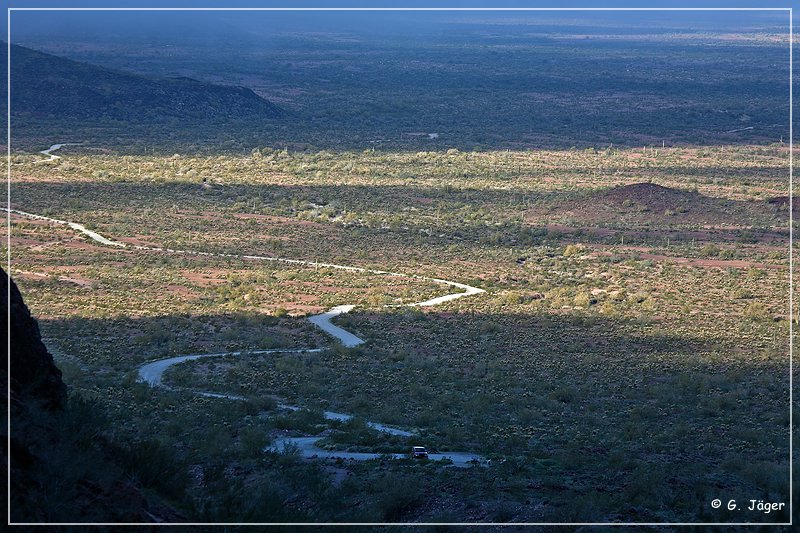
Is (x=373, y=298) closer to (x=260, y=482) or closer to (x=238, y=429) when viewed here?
(x=238, y=429)

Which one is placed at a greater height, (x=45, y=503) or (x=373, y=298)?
(x=45, y=503)

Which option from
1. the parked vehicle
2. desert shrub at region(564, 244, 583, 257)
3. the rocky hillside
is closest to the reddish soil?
desert shrub at region(564, 244, 583, 257)

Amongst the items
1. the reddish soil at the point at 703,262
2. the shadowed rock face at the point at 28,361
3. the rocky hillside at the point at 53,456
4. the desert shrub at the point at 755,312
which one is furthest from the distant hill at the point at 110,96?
the rocky hillside at the point at 53,456

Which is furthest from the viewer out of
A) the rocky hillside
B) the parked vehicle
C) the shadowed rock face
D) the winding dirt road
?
the winding dirt road

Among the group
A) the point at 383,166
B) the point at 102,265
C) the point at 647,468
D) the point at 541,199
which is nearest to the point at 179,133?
the point at 383,166

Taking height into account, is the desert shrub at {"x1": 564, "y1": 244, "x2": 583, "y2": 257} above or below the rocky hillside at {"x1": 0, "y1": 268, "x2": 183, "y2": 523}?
below

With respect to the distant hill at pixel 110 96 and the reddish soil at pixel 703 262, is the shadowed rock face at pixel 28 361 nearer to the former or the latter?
the reddish soil at pixel 703 262

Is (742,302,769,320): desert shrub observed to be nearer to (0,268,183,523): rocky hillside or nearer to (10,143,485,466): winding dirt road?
(10,143,485,466): winding dirt road
